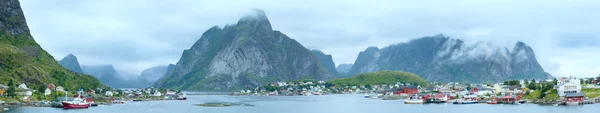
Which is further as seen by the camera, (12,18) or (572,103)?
(12,18)

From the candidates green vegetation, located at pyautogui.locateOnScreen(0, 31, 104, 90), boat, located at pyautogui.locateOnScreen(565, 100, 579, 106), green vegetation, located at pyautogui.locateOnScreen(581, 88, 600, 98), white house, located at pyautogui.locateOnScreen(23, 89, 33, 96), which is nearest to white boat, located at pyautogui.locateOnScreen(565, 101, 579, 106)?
boat, located at pyautogui.locateOnScreen(565, 100, 579, 106)

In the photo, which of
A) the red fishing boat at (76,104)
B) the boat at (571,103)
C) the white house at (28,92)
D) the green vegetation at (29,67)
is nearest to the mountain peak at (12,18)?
the green vegetation at (29,67)

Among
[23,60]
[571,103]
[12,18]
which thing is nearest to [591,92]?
[571,103]

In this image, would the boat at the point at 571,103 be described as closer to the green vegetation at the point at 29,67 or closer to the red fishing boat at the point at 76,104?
the red fishing boat at the point at 76,104

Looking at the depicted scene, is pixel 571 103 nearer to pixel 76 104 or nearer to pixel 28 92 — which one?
pixel 76 104

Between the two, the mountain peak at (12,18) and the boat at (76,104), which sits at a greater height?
the mountain peak at (12,18)

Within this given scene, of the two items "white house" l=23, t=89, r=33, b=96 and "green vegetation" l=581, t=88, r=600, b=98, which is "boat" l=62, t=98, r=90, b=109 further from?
"green vegetation" l=581, t=88, r=600, b=98

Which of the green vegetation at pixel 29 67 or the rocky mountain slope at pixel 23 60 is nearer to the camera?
the green vegetation at pixel 29 67

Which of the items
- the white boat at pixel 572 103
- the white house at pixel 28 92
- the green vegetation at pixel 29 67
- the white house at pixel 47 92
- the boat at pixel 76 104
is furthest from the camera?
the green vegetation at pixel 29 67
